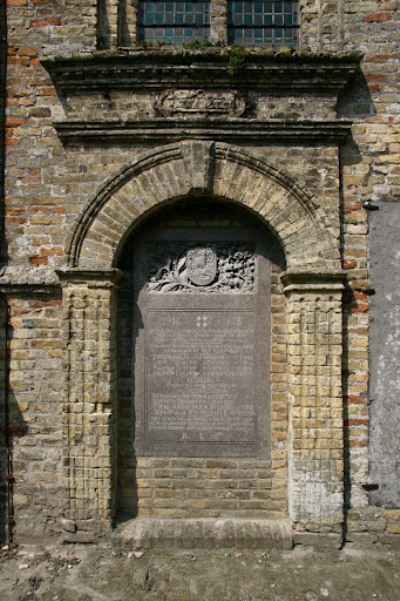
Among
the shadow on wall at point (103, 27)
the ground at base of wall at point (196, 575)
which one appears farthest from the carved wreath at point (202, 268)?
the ground at base of wall at point (196, 575)

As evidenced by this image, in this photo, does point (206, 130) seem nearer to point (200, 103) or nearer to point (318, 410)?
point (200, 103)

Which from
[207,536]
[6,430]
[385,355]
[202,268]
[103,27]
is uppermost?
[103,27]

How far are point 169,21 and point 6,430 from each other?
4668mm

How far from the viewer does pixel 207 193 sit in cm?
408

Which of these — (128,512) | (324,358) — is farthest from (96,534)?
(324,358)

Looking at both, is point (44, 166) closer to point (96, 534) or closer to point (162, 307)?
point (162, 307)

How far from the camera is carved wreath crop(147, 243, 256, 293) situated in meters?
4.32

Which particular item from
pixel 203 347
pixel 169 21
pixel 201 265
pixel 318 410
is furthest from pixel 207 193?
pixel 318 410

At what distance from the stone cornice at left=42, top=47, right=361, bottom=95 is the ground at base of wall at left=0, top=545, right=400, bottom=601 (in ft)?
14.7

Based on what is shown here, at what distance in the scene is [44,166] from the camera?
420cm

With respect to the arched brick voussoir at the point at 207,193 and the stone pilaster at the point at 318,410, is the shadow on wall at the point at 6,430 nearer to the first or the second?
the arched brick voussoir at the point at 207,193

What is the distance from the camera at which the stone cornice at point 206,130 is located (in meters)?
4.00

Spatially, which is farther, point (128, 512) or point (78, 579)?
point (128, 512)

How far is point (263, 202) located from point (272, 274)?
76 centimetres
